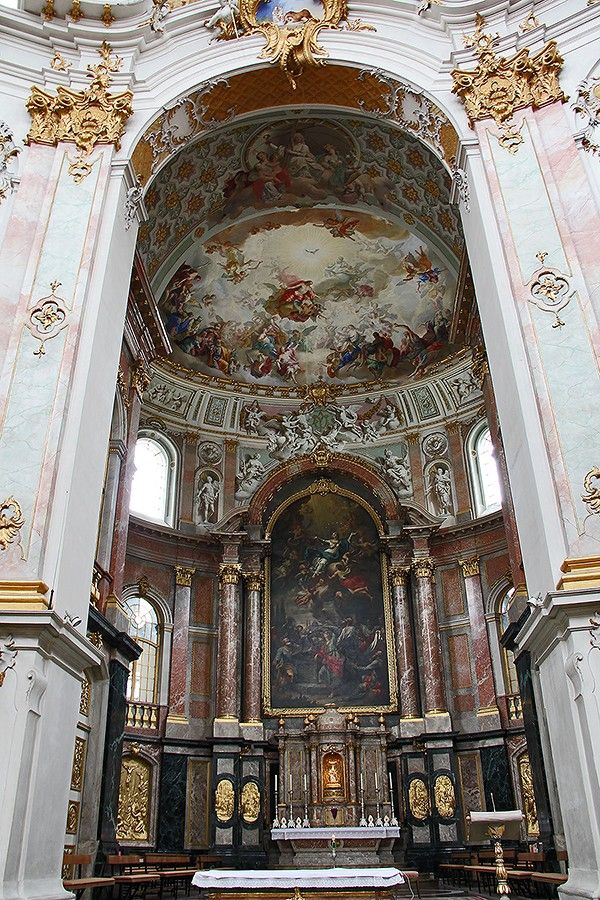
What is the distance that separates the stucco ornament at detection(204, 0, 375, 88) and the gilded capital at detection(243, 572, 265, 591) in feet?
38.4

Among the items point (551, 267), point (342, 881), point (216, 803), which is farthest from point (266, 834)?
point (551, 267)

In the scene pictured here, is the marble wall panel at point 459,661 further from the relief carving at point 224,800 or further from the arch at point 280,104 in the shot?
the arch at point 280,104

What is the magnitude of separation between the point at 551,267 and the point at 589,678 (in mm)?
5262

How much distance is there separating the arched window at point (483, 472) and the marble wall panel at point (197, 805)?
9053 millimetres

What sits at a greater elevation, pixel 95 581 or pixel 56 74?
pixel 56 74

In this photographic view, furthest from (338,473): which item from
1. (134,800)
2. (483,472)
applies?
(134,800)

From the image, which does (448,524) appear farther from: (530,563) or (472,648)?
(530,563)

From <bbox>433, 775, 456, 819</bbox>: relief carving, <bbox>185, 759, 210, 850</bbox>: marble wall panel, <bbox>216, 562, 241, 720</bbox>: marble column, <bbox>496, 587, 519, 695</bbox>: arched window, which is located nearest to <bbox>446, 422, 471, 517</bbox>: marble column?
<bbox>496, 587, 519, 695</bbox>: arched window

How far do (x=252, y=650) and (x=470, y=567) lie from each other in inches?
226

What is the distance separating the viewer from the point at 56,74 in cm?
1301

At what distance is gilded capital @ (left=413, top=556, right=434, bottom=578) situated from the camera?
20.4 metres

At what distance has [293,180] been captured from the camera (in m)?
17.3

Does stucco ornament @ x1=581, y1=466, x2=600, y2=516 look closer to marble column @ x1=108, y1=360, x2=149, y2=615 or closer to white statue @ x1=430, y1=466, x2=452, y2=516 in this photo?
marble column @ x1=108, y1=360, x2=149, y2=615

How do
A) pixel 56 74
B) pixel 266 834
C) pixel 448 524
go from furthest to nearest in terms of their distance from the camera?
pixel 448 524, pixel 266 834, pixel 56 74
